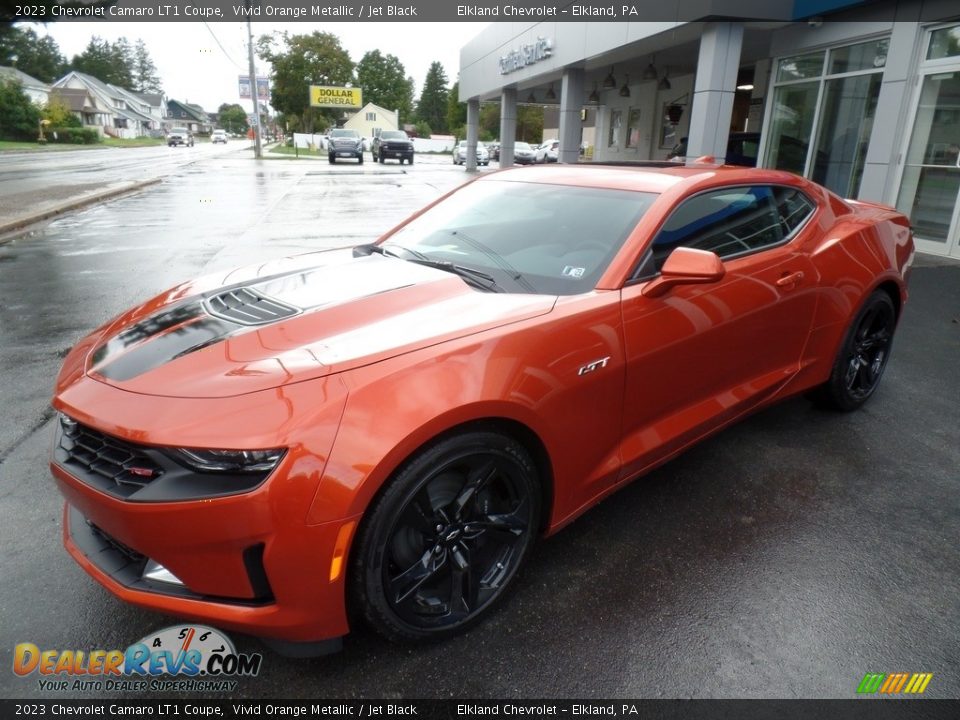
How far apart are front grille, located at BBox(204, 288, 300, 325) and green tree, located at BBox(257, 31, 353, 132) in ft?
246

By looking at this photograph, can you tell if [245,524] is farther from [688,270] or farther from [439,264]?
[688,270]

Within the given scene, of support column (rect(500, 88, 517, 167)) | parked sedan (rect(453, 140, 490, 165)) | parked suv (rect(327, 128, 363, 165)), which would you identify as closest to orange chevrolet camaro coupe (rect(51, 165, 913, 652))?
support column (rect(500, 88, 517, 167))

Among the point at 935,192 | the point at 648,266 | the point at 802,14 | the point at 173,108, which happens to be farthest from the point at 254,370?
the point at 173,108

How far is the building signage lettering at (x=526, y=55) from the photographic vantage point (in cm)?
1888

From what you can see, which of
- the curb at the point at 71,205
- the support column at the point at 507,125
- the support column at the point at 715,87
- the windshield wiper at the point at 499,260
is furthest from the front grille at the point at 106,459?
the support column at the point at 507,125

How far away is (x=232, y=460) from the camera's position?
5.54ft

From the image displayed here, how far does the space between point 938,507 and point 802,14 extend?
10.5 m

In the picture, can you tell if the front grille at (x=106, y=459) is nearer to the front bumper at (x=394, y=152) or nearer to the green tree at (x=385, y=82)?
the front bumper at (x=394, y=152)

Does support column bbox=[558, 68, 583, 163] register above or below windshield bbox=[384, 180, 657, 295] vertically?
above

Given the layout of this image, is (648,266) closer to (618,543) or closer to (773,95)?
(618,543)

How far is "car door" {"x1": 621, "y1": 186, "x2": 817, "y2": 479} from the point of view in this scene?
2516 millimetres

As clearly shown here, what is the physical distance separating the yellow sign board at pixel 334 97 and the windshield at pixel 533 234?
71953mm

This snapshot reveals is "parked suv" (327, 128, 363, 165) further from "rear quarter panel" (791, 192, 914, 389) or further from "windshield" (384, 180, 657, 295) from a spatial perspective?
"rear quarter panel" (791, 192, 914, 389)

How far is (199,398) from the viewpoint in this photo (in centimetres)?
180
